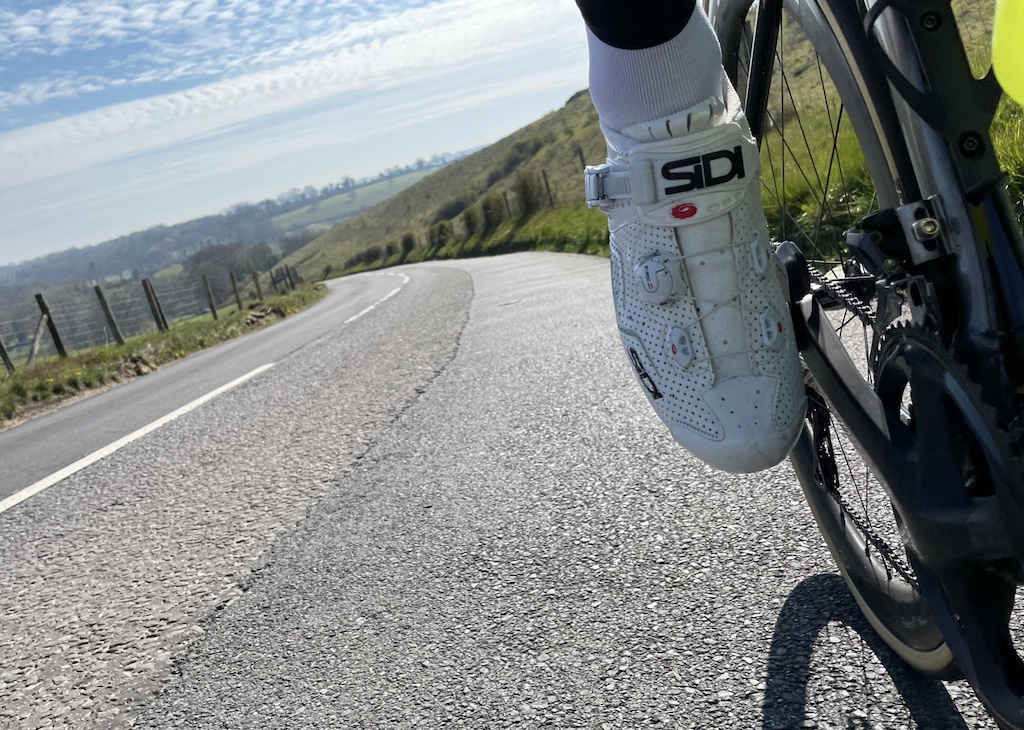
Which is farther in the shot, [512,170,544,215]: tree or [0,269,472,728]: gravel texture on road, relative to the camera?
[512,170,544,215]: tree

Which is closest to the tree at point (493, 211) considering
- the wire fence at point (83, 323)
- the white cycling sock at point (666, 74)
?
the wire fence at point (83, 323)

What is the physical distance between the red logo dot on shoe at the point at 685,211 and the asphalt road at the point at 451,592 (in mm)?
786

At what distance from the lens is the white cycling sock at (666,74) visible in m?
1.01

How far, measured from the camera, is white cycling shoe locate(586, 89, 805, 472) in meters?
1.01

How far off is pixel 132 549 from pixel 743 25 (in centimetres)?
246

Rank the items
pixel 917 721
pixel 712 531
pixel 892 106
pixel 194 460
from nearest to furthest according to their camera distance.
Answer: pixel 892 106
pixel 917 721
pixel 712 531
pixel 194 460

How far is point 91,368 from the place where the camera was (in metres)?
12.2

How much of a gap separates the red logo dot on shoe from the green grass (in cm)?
1033

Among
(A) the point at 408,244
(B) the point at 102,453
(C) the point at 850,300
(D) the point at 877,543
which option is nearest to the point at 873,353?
(C) the point at 850,300

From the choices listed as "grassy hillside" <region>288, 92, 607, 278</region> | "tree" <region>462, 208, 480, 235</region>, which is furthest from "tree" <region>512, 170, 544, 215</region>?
"tree" <region>462, 208, 480, 235</region>

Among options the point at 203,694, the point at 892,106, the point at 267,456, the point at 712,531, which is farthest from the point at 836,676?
the point at 267,456

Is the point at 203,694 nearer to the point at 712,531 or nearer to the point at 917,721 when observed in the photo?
the point at 712,531

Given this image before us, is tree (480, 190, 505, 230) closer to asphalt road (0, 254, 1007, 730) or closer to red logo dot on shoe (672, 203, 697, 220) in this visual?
asphalt road (0, 254, 1007, 730)

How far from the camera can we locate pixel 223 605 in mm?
2199
